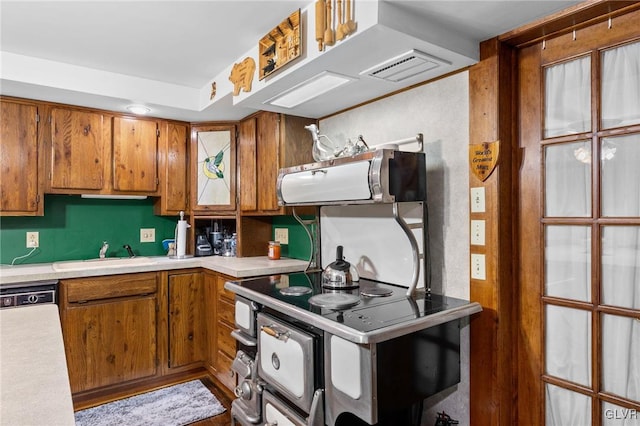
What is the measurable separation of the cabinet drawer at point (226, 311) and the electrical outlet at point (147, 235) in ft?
3.52

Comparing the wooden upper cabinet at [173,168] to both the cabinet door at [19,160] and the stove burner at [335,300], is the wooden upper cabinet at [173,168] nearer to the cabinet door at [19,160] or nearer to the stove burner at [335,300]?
the cabinet door at [19,160]

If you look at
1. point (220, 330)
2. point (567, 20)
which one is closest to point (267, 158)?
point (220, 330)

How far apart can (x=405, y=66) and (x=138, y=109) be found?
2.11 meters

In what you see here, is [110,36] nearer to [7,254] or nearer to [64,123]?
[64,123]

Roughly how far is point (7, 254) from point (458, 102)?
327 centimetres

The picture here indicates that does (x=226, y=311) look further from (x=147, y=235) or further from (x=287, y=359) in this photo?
(x=147, y=235)

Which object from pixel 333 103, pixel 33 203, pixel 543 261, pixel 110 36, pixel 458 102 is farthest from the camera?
pixel 33 203

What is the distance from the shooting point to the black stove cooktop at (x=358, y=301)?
58.8 inches

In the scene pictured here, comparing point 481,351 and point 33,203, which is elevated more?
point 33,203

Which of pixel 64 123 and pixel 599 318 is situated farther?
pixel 64 123

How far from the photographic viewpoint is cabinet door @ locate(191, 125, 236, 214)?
3256mm

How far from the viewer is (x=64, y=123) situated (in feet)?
9.05

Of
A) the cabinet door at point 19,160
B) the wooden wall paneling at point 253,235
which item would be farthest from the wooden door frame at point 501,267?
the cabinet door at point 19,160

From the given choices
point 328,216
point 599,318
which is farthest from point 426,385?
point 328,216
